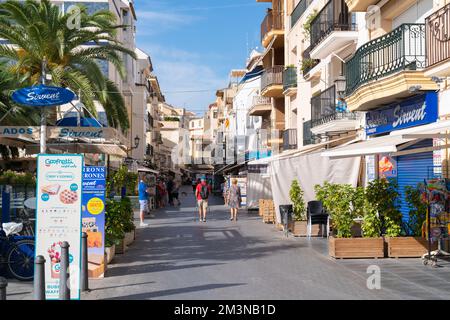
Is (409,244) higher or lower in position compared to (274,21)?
lower

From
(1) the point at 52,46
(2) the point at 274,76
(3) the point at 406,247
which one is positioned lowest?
(3) the point at 406,247

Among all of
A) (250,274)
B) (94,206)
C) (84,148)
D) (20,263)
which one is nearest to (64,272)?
(20,263)

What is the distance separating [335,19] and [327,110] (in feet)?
12.0

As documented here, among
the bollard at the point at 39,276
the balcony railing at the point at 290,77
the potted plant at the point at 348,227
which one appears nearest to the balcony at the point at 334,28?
the balcony railing at the point at 290,77

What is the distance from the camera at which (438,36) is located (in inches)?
530

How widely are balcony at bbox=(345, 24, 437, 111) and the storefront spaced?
0.41 m

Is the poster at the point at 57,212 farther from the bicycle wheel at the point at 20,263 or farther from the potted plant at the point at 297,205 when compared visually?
the potted plant at the point at 297,205

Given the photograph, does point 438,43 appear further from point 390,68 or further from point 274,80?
point 274,80

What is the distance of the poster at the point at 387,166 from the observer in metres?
18.0

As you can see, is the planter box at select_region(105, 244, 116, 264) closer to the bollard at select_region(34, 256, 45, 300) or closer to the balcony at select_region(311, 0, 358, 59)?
the bollard at select_region(34, 256, 45, 300)

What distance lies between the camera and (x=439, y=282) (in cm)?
1045

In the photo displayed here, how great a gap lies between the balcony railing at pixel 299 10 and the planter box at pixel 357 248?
18.7m
